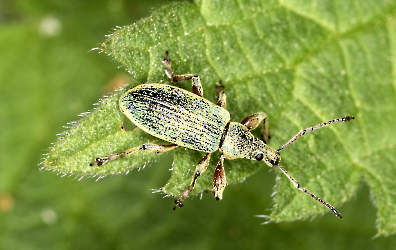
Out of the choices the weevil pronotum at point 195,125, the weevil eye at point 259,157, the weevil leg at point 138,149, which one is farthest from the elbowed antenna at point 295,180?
the weevil leg at point 138,149

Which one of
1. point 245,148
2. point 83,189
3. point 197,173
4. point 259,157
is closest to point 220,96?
point 245,148

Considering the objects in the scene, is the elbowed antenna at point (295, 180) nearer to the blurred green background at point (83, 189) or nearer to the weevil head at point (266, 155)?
the weevil head at point (266, 155)

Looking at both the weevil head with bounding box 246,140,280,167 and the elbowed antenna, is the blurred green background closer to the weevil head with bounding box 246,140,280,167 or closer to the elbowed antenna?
the elbowed antenna

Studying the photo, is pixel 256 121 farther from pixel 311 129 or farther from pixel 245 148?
pixel 311 129

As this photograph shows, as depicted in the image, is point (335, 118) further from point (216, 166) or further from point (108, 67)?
point (108, 67)

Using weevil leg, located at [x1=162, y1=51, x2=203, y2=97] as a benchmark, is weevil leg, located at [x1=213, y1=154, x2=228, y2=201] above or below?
below

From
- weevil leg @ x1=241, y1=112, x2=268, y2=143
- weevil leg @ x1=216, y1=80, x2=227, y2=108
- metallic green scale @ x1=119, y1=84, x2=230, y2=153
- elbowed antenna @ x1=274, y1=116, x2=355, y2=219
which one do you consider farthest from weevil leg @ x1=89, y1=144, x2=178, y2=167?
elbowed antenna @ x1=274, y1=116, x2=355, y2=219

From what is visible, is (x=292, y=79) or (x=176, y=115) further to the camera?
(x=292, y=79)
